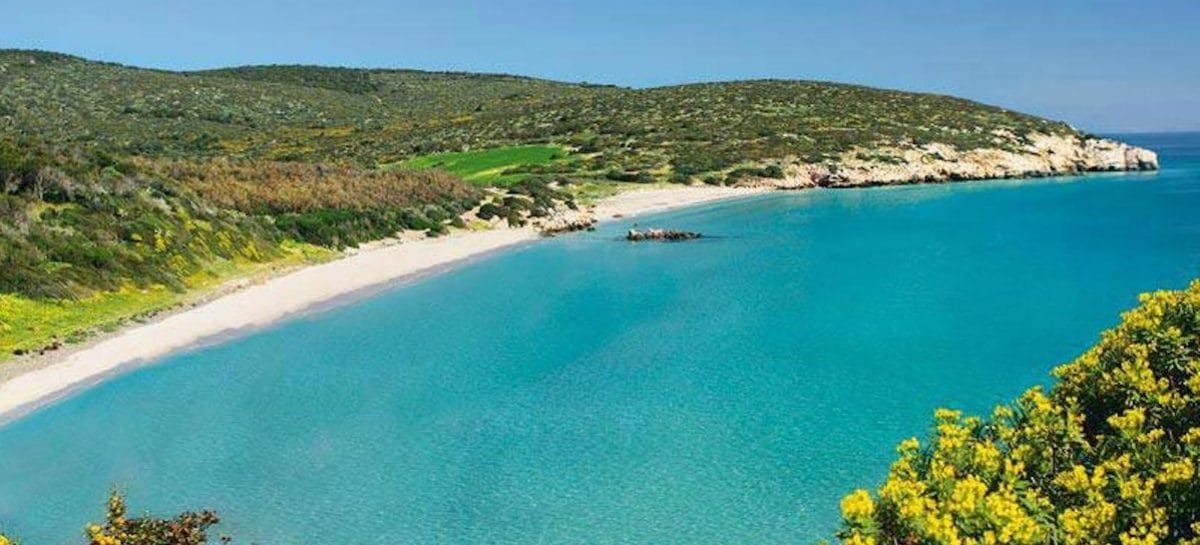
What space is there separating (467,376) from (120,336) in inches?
475

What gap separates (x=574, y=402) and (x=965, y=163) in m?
92.8

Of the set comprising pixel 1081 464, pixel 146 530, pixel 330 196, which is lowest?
pixel 146 530

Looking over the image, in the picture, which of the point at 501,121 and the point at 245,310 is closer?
the point at 245,310

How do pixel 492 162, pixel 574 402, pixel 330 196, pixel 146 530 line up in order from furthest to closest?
1. pixel 492 162
2. pixel 330 196
3. pixel 574 402
4. pixel 146 530

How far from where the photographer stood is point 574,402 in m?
24.4

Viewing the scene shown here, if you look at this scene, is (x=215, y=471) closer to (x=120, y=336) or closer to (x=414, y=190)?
(x=120, y=336)

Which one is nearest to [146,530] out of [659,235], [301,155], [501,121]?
[659,235]

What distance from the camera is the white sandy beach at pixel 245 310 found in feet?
83.8

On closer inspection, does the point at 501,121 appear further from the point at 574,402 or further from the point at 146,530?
the point at 146,530

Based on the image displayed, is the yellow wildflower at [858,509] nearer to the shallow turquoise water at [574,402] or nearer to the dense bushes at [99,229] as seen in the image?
the shallow turquoise water at [574,402]

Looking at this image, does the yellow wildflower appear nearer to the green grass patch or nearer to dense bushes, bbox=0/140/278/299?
dense bushes, bbox=0/140/278/299

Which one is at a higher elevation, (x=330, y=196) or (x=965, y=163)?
(x=330, y=196)

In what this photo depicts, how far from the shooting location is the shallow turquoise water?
17344 mm

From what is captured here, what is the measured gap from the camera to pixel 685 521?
53.6 feet
